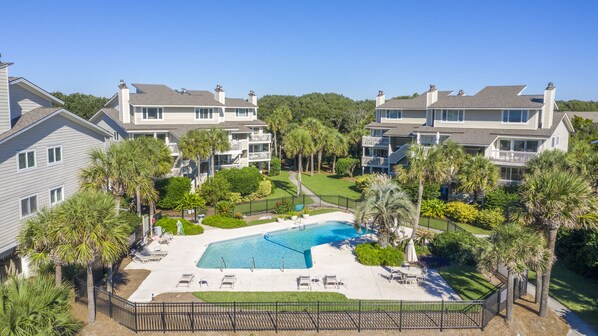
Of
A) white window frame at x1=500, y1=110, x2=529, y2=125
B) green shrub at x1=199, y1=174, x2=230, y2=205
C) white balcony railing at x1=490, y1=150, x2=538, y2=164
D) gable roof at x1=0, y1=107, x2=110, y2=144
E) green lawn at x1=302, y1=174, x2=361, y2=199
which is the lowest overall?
green lawn at x1=302, y1=174, x2=361, y2=199

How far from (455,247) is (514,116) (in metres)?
21.9

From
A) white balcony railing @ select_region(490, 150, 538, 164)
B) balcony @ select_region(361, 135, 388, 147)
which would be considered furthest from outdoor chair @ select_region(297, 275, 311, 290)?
balcony @ select_region(361, 135, 388, 147)

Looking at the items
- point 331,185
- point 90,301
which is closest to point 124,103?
point 331,185

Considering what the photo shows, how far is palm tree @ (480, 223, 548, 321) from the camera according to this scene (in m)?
16.5

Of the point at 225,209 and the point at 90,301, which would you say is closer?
the point at 90,301

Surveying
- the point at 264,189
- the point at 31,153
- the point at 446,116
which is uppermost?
the point at 446,116

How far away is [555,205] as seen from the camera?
16.8m

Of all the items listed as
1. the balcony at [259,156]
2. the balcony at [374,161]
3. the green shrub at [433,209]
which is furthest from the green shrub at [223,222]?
the balcony at [374,161]

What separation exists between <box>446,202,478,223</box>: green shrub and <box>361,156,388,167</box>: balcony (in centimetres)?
1502

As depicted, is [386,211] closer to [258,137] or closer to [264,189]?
[264,189]

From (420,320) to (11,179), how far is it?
68.6 feet

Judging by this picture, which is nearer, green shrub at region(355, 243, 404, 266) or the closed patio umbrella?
green shrub at region(355, 243, 404, 266)

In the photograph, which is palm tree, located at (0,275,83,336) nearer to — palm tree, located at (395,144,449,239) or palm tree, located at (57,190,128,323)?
palm tree, located at (57,190,128,323)

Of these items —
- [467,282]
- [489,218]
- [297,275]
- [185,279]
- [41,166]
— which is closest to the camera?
[185,279]
